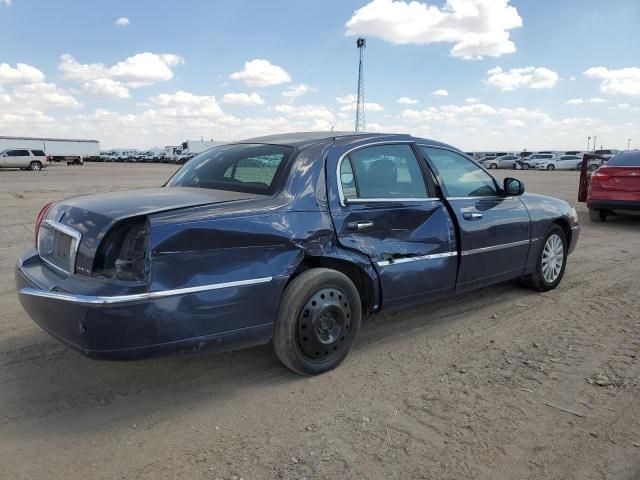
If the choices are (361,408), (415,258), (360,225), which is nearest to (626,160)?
Result: (415,258)

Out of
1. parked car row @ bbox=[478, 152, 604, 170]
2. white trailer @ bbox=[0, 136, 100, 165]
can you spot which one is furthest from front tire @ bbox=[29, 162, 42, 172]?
parked car row @ bbox=[478, 152, 604, 170]

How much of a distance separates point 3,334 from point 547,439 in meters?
4.05

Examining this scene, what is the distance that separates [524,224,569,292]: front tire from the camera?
5496 mm

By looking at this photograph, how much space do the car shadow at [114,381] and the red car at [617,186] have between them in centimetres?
803

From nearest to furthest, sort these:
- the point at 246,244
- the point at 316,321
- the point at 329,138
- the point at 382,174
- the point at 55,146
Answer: the point at 246,244 → the point at 316,321 → the point at 329,138 → the point at 382,174 → the point at 55,146

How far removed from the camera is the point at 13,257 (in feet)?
22.9

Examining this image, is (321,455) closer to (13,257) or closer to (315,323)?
(315,323)

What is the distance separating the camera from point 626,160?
10.7 m

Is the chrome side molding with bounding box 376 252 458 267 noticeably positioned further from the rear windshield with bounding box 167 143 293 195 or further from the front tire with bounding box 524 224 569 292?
the front tire with bounding box 524 224 569 292

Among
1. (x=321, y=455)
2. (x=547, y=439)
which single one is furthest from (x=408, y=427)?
(x=547, y=439)

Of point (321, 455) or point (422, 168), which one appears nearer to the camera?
point (321, 455)

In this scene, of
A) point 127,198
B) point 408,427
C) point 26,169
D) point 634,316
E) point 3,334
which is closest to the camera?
point 408,427

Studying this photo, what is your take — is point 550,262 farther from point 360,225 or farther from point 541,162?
point 541,162

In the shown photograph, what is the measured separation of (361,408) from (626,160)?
10038mm
